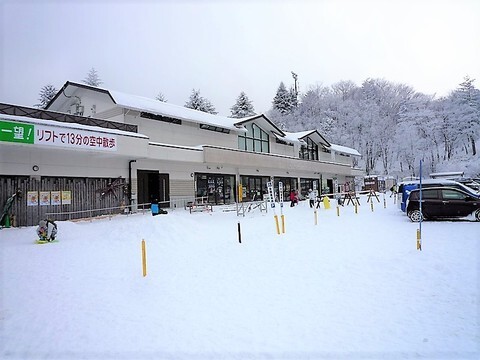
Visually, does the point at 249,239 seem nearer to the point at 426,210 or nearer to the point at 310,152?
the point at 426,210

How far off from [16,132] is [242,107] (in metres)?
45.0

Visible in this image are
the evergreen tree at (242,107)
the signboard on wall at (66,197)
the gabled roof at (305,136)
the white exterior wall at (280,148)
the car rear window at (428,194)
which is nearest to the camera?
the car rear window at (428,194)

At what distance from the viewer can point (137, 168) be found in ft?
64.4

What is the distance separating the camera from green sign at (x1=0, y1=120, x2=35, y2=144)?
12508mm

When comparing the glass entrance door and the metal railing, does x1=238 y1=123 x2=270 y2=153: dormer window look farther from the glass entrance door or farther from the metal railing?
the metal railing

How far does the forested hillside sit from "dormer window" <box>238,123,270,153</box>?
87.5 ft

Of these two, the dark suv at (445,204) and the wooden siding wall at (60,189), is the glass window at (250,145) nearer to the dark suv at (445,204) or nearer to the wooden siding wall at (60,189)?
the wooden siding wall at (60,189)

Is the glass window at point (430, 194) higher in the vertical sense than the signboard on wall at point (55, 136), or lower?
lower

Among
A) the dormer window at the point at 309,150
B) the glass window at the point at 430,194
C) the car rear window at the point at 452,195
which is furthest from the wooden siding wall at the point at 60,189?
the dormer window at the point at 309,150

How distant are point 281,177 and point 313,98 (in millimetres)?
33819

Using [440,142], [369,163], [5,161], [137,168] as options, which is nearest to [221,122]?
[137,168]

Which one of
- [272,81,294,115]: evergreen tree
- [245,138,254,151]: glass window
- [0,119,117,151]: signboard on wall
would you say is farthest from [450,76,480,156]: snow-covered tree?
[0,119,117,151]: signboard on wall

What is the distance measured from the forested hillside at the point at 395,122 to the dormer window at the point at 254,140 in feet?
87.5

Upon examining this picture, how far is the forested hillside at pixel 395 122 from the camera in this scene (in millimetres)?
47094
